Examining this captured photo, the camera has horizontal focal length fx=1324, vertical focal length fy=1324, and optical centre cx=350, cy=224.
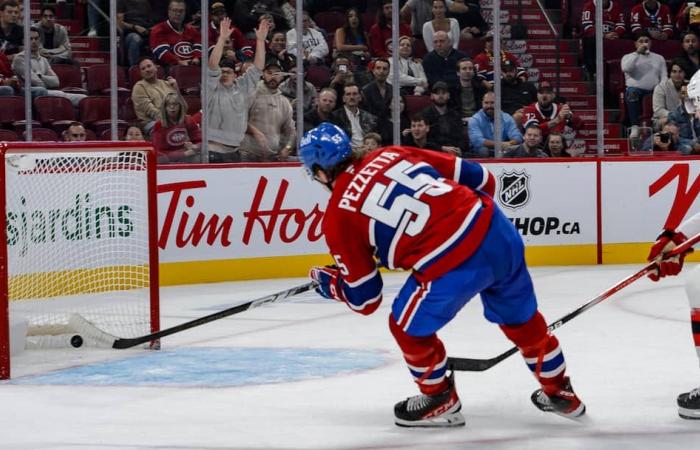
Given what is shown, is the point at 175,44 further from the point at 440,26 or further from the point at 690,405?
the point at 690,405

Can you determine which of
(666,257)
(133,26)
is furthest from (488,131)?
(666,257)

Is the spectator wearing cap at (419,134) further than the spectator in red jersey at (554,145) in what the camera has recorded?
No

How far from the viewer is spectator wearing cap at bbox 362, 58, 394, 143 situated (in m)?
9.16

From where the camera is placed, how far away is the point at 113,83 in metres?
8.32

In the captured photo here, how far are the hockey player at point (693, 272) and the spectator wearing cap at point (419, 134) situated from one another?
4.63 metres

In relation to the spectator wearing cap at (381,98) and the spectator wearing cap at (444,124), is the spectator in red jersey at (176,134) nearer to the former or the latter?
the spectator wearing cap at (381,98)

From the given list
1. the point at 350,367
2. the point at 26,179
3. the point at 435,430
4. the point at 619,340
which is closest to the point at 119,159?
the point at 26,179

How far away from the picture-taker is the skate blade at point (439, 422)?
13.9 ft

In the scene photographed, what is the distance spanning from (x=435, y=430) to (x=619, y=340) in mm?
2091

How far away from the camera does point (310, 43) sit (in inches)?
356

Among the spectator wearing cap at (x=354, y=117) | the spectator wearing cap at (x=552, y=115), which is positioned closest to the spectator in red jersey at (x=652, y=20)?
the spectator wearing cap at (x=552, y=115)

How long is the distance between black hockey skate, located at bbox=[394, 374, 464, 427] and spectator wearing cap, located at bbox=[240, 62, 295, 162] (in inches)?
185

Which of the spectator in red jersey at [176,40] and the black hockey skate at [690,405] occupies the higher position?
the spectator in red jersey at [176,40]

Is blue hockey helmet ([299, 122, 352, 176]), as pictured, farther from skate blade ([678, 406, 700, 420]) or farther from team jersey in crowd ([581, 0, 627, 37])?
team jersey in crowd ([581, 0, 627, 37])
